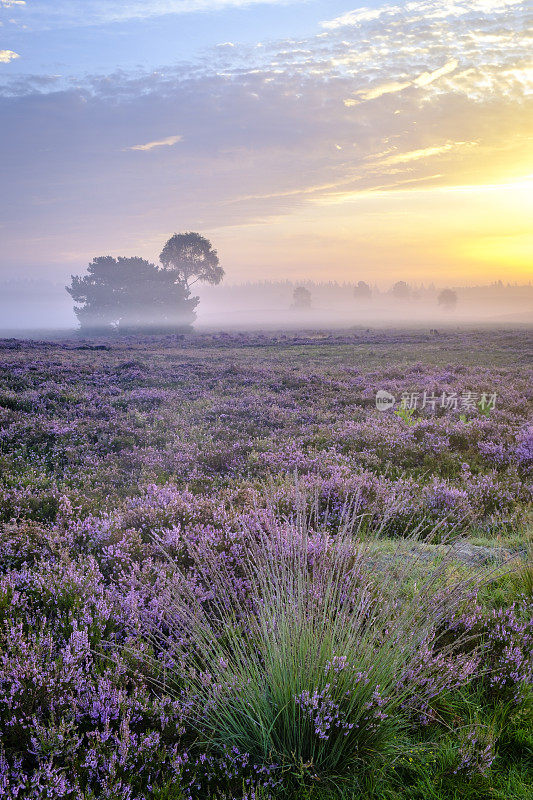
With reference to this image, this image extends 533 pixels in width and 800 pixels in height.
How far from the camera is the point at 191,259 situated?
88000 mm

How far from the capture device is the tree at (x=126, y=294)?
81.9m

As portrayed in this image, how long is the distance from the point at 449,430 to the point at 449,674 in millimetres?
7640

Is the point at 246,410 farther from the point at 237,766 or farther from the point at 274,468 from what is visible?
the point at 237,766

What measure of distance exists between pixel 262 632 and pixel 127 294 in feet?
285

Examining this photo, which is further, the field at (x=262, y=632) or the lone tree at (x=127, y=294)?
the lone tree at (x=127, y=294)

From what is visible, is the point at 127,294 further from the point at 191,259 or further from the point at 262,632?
the point at 262,632

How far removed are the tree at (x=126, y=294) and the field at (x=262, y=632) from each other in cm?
7777

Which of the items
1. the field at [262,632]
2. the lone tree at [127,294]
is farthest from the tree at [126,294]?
the field at [262,632]

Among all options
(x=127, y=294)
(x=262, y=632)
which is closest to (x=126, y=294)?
(x=127, y=294)

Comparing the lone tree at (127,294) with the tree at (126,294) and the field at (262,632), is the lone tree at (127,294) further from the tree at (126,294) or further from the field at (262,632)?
the field at (262,632)

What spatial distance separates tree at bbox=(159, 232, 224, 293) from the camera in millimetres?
86312

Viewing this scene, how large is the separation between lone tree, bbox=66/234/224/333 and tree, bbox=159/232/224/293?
1.63 meters

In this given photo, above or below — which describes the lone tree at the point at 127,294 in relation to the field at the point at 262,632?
above

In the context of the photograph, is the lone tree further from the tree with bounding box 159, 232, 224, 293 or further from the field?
the field
